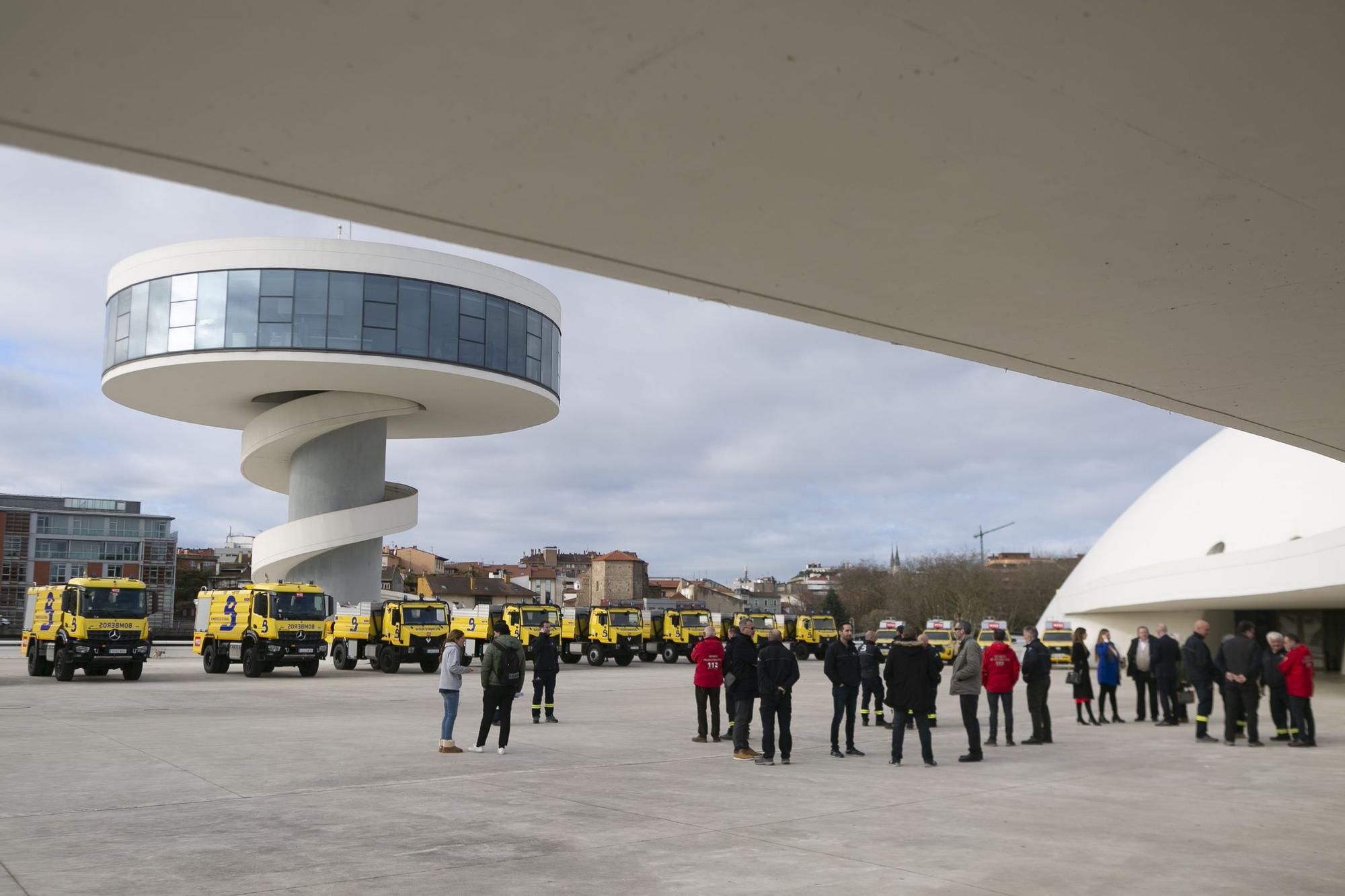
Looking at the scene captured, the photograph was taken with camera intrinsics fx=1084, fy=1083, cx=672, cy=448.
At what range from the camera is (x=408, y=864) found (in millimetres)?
7391

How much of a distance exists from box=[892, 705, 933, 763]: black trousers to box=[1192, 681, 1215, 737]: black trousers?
5.11 m

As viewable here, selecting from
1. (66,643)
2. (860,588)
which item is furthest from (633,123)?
(860,588)

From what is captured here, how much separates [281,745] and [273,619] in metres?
17.7

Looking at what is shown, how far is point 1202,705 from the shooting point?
15.5 m

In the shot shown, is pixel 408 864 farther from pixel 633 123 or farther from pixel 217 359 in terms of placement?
pixel 217 359

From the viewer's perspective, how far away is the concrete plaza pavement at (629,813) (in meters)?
7.10

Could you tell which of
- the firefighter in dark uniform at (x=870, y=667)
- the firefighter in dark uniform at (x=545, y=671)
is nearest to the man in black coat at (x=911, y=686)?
the firefighter in dark uniform at (x=870, y=667)

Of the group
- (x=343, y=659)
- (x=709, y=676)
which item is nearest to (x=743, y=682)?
(x=709, y=676)

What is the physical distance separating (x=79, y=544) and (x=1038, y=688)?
127 metres

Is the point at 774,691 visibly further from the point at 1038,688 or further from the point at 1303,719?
the point at 1303,719

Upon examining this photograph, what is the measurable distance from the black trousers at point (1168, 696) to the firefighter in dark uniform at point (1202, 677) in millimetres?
1551

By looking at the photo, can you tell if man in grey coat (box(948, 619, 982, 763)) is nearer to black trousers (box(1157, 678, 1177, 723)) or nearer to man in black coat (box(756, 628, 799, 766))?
man in black coat (box(756, 628, 799, 766))

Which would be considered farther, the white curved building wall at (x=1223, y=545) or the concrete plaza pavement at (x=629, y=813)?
the white curved building wall at (x=1223, y=545)

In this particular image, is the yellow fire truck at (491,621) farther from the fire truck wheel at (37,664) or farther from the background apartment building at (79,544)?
the background apartment building at (79,544)
